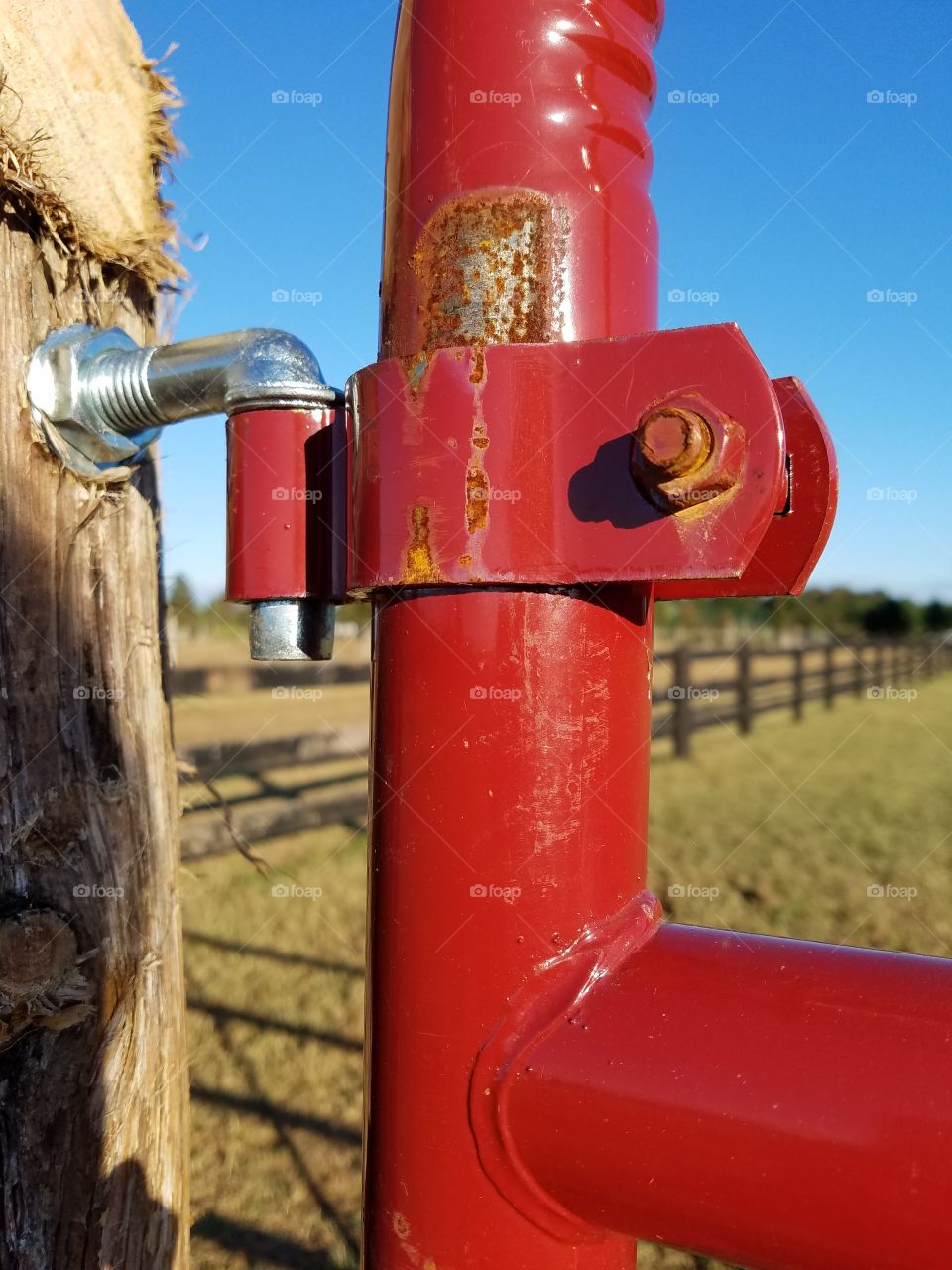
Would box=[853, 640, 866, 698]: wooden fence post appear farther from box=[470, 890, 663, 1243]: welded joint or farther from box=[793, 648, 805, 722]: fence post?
box=[470, 890, 663, 1243]: welded joint

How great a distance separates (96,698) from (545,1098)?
2.08 feet

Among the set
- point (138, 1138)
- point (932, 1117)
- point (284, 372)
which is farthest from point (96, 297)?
point (932, 1117)

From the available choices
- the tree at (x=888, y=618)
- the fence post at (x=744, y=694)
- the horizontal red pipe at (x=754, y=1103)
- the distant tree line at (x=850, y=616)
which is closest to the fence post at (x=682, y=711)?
the fence post at (x=744, y=694)

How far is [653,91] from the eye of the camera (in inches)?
32.4

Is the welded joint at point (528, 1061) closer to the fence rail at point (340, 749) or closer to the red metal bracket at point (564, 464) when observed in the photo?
the red metal bracket at point (564, 464)

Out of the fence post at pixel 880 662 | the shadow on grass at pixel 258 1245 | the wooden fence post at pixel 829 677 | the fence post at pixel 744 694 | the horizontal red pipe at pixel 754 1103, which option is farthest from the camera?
the fence post at pixel 880 662

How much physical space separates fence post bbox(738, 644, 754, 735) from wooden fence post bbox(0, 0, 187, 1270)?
999 centimetres

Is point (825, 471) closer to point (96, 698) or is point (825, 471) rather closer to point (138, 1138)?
point (96, 698)

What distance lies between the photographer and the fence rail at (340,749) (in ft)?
17.1

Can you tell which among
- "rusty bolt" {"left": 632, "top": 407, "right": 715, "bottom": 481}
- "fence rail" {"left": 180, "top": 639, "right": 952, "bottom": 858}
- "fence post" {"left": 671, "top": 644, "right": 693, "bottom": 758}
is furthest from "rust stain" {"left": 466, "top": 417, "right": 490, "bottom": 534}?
"fence post" {"left": 671, "top": 644, "right": 693, "bottom": 758}

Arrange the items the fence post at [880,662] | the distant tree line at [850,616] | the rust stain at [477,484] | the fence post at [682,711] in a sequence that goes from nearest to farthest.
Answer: the rust stain at [477,484] → the fence post at [682,711] → the fence post at [880,662] → the distant tree line at [850,616]

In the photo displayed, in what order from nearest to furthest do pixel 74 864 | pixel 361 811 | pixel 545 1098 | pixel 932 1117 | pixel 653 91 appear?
pixel 932 1117 → pixel 545 1098 → pixel 653 91 → pixel 74 864 → pixel 361 811

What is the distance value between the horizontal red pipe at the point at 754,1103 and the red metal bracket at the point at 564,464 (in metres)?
0.31

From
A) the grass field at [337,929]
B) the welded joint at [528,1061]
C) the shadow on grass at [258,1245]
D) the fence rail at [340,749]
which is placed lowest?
the shadow on grass at [258,1245]
